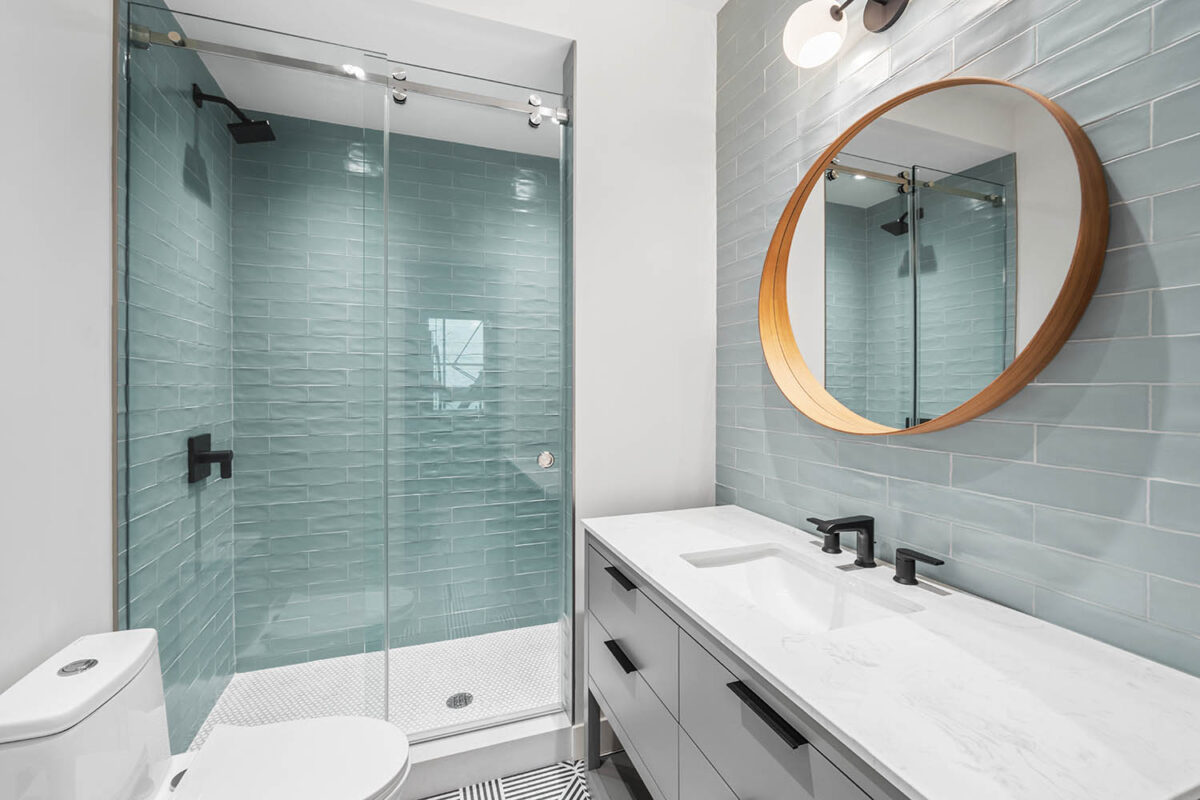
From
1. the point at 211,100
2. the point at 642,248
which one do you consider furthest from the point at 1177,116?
the point at 211,100

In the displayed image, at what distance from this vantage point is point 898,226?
122cm

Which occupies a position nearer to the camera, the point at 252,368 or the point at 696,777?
the point at 696,777

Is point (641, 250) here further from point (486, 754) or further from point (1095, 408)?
point (486, 754)

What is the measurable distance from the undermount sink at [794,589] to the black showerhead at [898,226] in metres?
0.81

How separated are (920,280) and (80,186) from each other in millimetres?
1972

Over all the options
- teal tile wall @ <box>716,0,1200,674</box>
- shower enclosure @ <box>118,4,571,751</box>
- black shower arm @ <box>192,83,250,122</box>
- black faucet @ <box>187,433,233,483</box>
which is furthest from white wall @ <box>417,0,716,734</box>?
black faucet @ <box>187,433,233,483</box>

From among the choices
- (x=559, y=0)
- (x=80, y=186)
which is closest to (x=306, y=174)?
(x=80, y=186)

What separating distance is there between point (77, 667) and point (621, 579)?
1.14 metres

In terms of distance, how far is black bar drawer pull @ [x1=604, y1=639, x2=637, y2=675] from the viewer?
4.19 feet

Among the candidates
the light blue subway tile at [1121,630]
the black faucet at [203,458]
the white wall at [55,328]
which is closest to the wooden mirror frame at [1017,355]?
the light blue subway tile at [1121,630]

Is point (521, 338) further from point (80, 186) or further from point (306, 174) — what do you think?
point (80, 186)

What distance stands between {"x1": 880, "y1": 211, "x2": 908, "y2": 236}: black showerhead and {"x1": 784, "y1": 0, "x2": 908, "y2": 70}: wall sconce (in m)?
0.46

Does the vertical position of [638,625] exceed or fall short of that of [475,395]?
it falls short

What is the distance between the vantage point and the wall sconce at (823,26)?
1.23 metres
